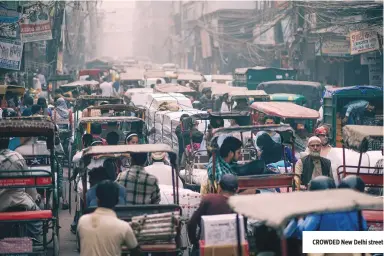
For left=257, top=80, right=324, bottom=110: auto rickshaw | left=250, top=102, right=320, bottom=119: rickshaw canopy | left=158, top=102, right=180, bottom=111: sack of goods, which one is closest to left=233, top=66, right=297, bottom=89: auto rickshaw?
left=257, top=80, right=324, bottom=110: auto rickshaw

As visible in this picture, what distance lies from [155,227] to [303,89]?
21592 mm

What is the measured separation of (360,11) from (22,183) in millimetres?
21780

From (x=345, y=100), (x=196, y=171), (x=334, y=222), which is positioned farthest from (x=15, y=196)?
(x=345, y=100)

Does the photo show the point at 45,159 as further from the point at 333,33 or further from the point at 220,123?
the point at 333,33

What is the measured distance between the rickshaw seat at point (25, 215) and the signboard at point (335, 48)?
2449 centimetres

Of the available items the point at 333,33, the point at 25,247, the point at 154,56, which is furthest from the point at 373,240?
the point at 154,56

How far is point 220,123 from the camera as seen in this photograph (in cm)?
1349

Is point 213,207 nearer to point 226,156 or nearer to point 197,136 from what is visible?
point 226,156

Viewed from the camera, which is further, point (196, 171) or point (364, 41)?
point (364, 41)

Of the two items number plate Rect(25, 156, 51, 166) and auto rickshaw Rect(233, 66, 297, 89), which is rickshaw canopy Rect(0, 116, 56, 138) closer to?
number plate Rect(25, 156, 51, 166)

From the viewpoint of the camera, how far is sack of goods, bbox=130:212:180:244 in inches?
275

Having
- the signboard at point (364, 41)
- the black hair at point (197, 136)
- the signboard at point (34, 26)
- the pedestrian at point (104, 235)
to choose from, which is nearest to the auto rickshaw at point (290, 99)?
the signboard at point (364, 41)

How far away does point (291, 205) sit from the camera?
5.54m

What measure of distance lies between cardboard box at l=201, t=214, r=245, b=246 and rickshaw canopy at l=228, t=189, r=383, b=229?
100cm
